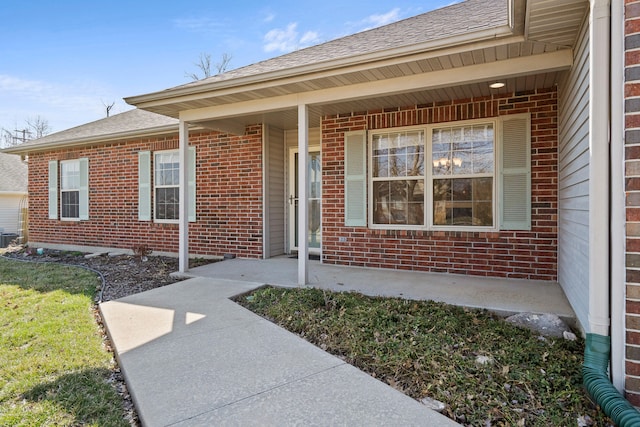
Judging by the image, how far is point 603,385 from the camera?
2062 mm

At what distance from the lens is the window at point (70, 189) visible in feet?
30.5

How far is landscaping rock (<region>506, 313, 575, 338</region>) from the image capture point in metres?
3.20

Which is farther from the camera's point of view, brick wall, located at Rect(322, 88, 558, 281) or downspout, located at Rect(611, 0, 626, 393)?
brick wall, located at Rect(322, 88, 558, 281)

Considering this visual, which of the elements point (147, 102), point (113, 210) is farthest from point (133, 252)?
point (147, 102)

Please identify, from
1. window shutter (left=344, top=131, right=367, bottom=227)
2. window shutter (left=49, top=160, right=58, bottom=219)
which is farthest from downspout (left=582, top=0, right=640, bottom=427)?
window shutter (left=49, top=160, right=58, bottom=219)

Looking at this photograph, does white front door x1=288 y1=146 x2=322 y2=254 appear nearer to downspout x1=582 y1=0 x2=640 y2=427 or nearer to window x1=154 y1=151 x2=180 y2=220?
window x1=154 y1=151 x2=180 y2=220

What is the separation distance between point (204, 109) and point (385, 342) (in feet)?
13.6

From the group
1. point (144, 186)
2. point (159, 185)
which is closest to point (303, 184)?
point (159, 185)

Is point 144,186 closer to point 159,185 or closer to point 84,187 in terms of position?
point 159,185

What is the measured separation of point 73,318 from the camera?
394 centimetres

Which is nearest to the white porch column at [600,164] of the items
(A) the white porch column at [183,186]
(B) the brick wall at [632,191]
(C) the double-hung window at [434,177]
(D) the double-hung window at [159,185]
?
(B) the brick wall at [632,191]

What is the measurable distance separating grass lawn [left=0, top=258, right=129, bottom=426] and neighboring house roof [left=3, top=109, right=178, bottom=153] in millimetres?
3660

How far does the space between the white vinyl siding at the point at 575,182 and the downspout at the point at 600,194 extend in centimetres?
62

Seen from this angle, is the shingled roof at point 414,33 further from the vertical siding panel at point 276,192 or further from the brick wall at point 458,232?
the vertical siding panel at point 276,192
